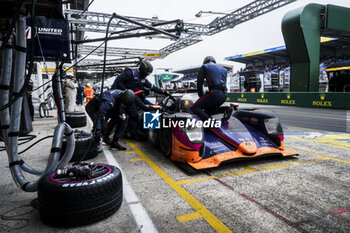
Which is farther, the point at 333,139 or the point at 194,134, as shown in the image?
the point at 333,139

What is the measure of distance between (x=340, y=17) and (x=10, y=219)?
19.5 m

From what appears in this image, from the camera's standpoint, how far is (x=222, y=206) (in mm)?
2338

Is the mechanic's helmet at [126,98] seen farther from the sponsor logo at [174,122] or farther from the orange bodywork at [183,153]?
the orange bodywork at [183,153]

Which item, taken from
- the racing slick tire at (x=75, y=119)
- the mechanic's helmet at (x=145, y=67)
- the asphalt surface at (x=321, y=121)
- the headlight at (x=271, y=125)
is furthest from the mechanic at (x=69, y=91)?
the asphalt surface at (x=321, y=121)

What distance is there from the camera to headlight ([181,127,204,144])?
3340 millimetres

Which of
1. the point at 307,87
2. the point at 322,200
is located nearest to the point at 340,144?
the point at 322,200

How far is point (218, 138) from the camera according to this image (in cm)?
378

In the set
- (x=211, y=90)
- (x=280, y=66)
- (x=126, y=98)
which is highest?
(x=280, y=66)

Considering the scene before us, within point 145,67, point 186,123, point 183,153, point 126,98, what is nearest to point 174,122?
point 186,123

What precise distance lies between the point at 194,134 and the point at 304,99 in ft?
44.0

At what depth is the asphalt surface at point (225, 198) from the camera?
201 cm

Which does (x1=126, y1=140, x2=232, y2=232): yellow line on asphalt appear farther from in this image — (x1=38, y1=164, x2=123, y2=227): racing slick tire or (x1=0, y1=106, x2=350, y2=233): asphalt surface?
(x1=38, y1=164, x2=123, y2=227): racing slick tire

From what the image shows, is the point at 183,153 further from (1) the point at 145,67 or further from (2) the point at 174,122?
(1) the point at 145,67

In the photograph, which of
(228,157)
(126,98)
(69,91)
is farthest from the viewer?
(69,91)
